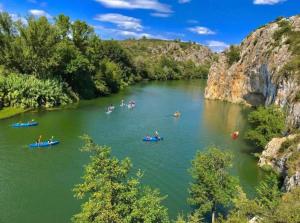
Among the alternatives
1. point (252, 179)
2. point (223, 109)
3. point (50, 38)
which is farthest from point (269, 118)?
point (50, 38)

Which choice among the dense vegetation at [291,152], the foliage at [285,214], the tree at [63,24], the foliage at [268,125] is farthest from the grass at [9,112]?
the foliage at [285,214]

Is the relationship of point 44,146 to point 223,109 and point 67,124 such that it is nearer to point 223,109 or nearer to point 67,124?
point 67,124

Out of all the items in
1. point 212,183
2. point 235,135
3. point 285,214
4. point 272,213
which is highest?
point 285,214

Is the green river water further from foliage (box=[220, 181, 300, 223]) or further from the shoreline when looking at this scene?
foliage (box=[220, 181, 300, 223])

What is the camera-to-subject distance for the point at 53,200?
3528cm

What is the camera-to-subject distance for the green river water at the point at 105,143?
115ft

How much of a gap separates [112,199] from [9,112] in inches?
2224

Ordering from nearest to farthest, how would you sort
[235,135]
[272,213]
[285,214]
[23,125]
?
[285,214]
[272,213]
[235,135]
[23,125]

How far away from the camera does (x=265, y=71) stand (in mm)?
84000

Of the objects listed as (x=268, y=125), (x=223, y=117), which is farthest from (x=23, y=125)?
(x=223, y=117)

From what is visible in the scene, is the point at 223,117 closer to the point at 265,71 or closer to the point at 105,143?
the point at 265,71

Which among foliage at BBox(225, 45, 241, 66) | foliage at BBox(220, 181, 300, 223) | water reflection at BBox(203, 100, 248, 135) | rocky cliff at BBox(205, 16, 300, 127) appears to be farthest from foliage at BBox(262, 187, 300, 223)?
foliage at BBox(225, 45, 241, 66)

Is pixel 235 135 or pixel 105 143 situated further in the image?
pixel 235 135

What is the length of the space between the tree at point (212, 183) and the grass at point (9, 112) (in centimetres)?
4999
